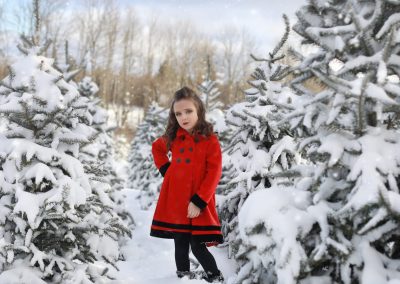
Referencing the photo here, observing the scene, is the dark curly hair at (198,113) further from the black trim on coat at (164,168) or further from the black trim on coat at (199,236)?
the black trim on coat at (199,236)

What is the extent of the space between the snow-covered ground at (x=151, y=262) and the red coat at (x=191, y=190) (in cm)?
54

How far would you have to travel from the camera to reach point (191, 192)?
375 centimetres

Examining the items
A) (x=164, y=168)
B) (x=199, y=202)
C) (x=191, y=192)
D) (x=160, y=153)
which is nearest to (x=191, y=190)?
(x=191, y=192)

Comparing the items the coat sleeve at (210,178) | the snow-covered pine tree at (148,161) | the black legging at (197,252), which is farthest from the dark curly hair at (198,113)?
the snow-covered pine tree at (148,161)

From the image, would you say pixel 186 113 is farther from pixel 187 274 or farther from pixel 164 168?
pixel 187 274

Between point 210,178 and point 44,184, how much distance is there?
1.52 m

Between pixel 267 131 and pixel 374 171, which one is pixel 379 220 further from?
pixel 267 131

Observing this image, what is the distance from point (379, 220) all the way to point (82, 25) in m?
39.1

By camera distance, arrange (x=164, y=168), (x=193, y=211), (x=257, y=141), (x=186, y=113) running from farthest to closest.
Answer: (x=257, y=141), (x=164, y=168), (x=186, y=113), (x=193, y=211)

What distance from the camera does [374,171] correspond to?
1.93 meters

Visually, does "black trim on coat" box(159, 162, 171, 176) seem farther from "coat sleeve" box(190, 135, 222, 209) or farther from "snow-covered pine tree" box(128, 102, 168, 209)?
"snow-covered pine tree" box(128, 102, 168, 209)

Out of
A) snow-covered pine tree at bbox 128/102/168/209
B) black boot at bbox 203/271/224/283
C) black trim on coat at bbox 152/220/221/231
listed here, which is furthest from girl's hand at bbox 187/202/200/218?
snow-covered pine tree at bbox 128/102/168/209

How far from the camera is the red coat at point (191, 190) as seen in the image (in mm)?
3670

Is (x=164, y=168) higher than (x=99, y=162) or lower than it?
higher
